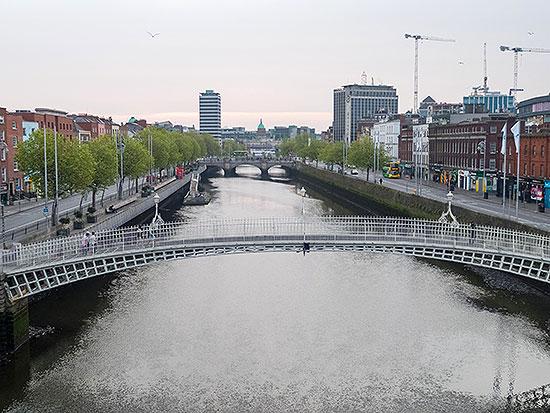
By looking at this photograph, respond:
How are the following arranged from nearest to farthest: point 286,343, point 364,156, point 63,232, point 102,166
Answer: point 286,343 < point 63,232 < point 102,166 < point 364,156

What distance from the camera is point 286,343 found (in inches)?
1501

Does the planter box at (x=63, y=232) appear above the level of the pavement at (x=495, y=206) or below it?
above

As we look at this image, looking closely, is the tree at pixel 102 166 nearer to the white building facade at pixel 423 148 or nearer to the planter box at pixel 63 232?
the planter box at pixel 63 232

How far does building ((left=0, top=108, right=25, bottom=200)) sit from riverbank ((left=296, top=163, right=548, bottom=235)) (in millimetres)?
44791

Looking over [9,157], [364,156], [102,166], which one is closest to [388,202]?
[364,156]

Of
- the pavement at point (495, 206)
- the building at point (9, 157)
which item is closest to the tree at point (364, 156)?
the pavement at point (495, 206)

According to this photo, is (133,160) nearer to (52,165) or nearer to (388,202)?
(52,165)

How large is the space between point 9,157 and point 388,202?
48.0 m

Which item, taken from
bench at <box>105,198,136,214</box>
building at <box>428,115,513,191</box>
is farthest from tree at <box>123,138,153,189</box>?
building at <box>428,115,513,191</box>

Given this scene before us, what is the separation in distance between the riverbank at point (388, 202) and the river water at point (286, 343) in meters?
8.04

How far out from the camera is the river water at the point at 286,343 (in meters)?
31.7

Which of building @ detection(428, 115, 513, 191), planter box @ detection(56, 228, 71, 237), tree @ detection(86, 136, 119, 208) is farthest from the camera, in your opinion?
building @ detection(428, 115, 513, 191)

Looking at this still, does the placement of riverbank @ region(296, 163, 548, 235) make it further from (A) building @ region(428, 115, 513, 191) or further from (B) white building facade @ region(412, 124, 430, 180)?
(B) white building facade @ region(412, 124, 430, 180)

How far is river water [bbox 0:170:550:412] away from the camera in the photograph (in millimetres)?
31719
